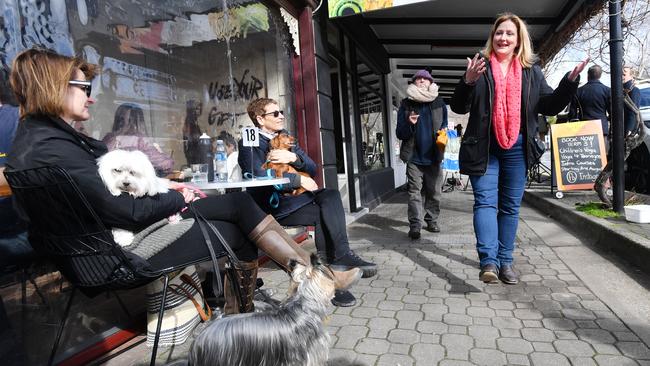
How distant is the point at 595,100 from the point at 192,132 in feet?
21.1

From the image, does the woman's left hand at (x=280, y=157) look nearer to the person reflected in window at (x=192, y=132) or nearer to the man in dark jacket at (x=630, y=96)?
the person reflected in window at (x=192, y=132)

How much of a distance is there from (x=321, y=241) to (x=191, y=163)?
1.62 metres

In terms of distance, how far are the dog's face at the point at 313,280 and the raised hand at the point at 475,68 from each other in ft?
Result: 6.33

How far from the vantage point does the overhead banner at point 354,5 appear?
5.22 meters

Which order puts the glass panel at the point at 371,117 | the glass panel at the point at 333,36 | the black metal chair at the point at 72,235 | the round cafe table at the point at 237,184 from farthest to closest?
the glass panel at the point at 371,117 → the glass panel at the point at 333,36 → the round cafe table at the point at 237,184 → the black metal chair at the point at 72,235

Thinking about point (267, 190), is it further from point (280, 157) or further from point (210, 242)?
point (210, 242)

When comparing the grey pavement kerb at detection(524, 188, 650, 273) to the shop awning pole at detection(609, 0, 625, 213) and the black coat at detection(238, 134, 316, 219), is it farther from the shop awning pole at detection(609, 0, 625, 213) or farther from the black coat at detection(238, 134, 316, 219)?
the black coat at detection(238, 134, 316, 219)

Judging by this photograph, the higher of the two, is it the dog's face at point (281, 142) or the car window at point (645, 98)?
the car window at point (645, 98)

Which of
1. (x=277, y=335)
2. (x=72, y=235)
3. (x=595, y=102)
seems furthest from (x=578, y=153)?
(x=72, y=235)

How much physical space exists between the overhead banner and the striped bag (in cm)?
407

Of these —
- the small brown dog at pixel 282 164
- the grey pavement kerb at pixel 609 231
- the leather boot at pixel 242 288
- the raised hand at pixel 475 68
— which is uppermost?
the raised hand at pixel 475 68

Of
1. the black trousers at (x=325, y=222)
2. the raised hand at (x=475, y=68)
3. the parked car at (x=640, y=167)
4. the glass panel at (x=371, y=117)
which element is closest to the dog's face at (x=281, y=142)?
the black trousers at (x=325, y=222)

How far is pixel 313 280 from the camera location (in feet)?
5.70

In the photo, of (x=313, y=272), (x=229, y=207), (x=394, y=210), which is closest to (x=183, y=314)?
(x=229, y=207)
